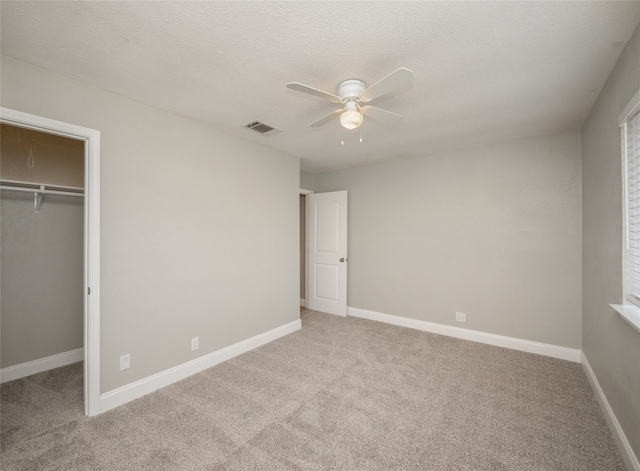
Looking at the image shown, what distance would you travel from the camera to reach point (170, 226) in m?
2.69

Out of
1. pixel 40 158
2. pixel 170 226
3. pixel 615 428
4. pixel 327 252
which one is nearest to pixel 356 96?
pixel 170 226

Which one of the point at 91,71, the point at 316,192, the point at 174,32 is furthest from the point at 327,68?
the point at 316,192

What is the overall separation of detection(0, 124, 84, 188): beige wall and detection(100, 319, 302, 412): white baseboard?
212cm

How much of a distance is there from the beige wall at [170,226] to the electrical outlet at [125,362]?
3 centimetres

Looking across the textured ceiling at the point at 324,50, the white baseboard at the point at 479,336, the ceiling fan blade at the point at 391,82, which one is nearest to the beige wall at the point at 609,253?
the textured ceiling at the point at 324,50

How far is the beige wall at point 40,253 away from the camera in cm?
266

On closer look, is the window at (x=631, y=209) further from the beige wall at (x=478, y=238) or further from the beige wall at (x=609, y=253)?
the beige wall at (x=478, y=238)

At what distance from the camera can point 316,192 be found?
17.5ft

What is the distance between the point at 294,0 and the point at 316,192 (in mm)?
3962

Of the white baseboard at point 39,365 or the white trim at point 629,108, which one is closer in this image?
the white trim at point 629,108

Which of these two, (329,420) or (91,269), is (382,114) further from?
(91,269)

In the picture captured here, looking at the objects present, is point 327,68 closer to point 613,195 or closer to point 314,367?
point 613,195

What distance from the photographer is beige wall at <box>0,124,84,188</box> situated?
267 cm

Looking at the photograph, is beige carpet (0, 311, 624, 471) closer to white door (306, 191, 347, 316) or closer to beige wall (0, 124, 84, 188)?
white door (306, 191, 347, 316)
